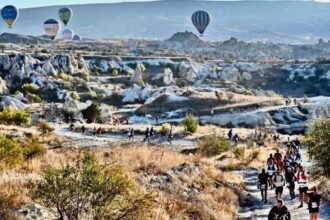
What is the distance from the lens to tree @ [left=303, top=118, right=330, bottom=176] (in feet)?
72.6

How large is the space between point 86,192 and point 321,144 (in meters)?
13.1

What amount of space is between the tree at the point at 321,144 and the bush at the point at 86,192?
38.9 ft

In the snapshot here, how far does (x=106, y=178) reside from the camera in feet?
40.1

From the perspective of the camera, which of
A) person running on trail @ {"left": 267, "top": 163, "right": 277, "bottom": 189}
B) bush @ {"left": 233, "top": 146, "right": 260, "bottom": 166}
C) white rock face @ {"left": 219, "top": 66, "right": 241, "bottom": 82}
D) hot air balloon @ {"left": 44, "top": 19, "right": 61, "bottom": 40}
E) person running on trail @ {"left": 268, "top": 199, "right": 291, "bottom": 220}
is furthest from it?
hot air balloon @ {"left": 44, "top": 19, "right": 61, "bottom": 40}

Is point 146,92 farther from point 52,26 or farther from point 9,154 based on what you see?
point 9,154

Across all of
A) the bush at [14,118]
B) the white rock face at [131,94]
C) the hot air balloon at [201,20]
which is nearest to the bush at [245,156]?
the bush at [14,118]

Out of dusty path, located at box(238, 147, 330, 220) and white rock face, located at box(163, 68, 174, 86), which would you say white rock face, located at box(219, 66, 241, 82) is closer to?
white rock face, located at box(163, 68, 174, 86)

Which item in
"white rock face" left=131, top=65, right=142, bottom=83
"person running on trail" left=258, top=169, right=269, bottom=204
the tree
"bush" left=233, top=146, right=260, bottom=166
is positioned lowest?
"white rock face" left=131, top=65, right=142, bottom=83

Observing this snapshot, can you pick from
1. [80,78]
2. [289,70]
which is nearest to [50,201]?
[80,78]

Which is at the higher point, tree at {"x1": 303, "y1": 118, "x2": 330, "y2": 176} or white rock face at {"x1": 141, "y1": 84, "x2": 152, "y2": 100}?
tree at {"x1": 303, "y1": 118, "x2": 330, "y2": 176}

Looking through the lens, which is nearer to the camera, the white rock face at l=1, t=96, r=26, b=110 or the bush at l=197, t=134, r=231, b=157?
the bush at l=197, t=134, r=231, b=157

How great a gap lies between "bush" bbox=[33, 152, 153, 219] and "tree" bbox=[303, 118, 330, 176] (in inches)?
467

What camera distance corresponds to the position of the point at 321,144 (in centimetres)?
2241

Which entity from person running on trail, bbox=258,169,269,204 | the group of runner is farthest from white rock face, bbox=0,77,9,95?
person running on trail, bbox=258,169,269,204
